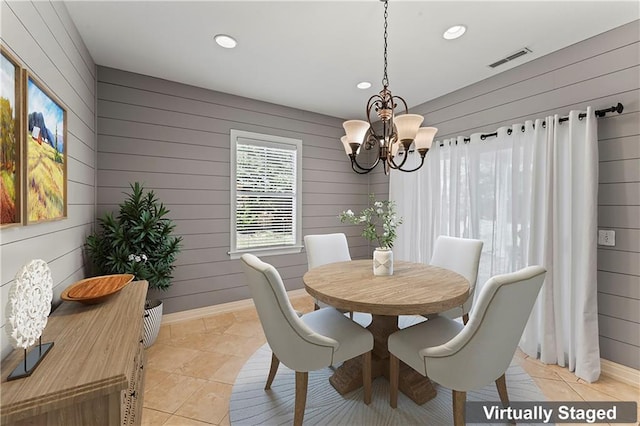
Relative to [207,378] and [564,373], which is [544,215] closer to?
[564,373]

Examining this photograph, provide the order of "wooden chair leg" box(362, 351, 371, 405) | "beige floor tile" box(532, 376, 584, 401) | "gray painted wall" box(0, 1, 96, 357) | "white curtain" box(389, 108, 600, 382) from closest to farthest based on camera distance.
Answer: "gray painted wall" box(0, 1, 96, 357) → "wooden chair leg" box(362, 351, 371, 405) → "beige floor tile" box(532, 376, 584, 401) → "white curtain" box(389, 108, 600, 382)

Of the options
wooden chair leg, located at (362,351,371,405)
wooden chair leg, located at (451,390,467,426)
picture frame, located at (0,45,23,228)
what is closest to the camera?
picture frame, located at (0,45,23,228)

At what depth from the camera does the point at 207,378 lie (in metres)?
2.19

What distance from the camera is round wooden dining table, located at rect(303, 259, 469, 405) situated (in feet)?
5.07

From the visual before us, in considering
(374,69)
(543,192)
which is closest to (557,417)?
(543,192)

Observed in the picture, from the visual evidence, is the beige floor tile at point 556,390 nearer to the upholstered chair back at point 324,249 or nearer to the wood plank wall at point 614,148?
the wood plank wall at point 614,148

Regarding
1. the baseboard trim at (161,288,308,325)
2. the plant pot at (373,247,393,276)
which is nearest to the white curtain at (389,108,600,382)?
the plant pot at (373,247,393,276)

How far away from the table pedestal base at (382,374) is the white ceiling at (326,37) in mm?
2201

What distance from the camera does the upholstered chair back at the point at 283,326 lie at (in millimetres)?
1487

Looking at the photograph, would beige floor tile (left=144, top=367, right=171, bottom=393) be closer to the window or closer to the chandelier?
the window

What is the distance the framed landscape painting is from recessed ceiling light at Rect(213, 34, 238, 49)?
3.92 ft

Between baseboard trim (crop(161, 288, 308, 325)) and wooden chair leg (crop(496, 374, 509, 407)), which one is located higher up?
wooden chair leg (crop(496, 374, 509, 407))

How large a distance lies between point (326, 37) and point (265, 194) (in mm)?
1993

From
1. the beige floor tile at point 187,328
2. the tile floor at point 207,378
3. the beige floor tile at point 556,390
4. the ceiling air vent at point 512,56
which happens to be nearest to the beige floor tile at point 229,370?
the tile floor at point 207,378
